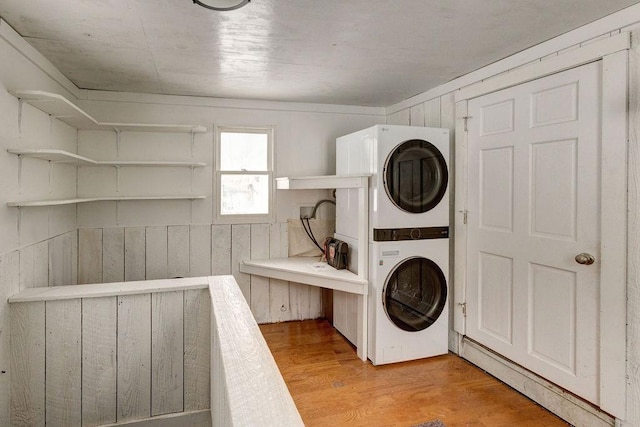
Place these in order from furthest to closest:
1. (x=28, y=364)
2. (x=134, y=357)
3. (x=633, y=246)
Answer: (x=134, y=357)
(x=28, y=364)
(x=633, y=246)

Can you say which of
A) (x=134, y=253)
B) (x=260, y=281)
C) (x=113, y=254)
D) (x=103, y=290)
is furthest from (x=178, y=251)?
(x=103, y=290)

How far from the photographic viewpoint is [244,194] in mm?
3975

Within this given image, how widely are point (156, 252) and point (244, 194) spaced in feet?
3.32

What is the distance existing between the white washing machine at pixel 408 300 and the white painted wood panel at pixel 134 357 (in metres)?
1.66

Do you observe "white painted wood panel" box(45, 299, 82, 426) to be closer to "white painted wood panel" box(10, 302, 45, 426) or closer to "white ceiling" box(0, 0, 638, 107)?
"white painted wood panel" box(10, 302, 45, 426)

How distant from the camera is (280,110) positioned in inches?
157

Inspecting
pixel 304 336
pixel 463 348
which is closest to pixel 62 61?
pixel 304 336

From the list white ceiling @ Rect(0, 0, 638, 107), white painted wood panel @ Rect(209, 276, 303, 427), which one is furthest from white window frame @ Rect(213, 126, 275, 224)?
white painted wood panel @ Rect(209, 276, 303, 427)

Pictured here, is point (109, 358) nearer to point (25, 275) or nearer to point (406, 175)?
point (25, 275)

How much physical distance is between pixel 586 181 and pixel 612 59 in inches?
25.1

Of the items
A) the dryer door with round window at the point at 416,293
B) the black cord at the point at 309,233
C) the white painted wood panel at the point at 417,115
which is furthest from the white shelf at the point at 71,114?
the dryer door with round window at the point at 416,293

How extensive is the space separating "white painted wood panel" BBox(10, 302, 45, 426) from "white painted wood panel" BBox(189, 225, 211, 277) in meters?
1.75

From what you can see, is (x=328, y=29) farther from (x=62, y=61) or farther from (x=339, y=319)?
(x=339, y=319)

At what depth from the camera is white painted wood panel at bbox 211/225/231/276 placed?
383cm
